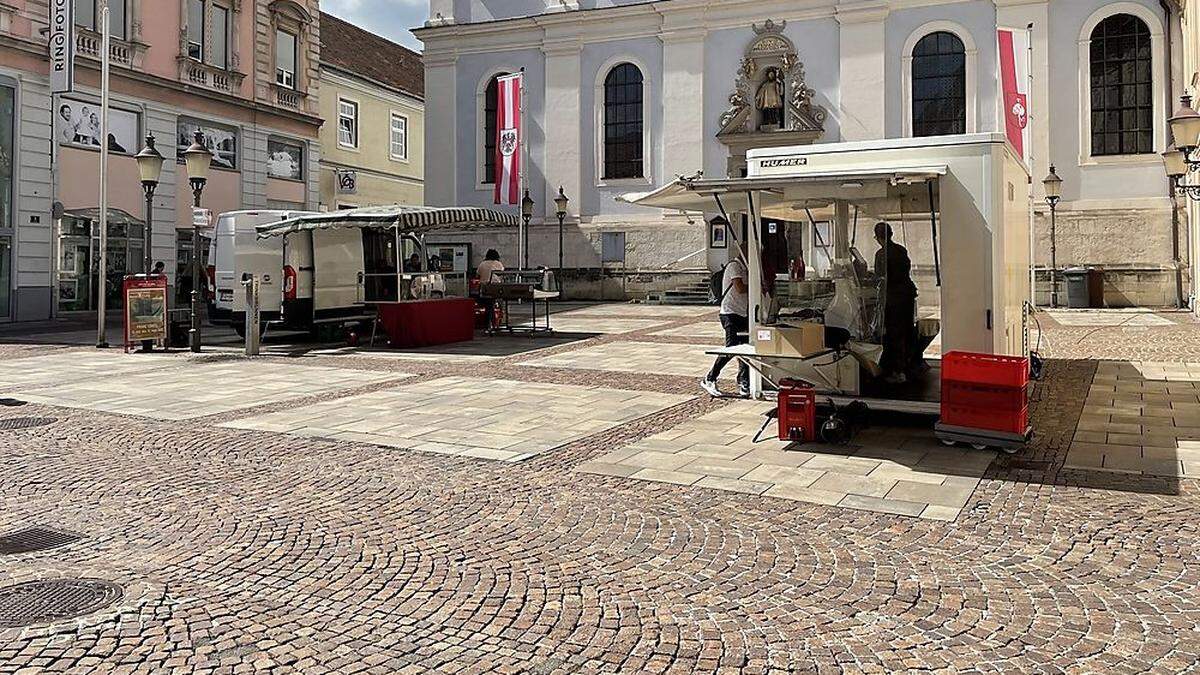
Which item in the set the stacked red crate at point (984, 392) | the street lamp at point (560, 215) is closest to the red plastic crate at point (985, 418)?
the stacked red crate at point (984, 392)

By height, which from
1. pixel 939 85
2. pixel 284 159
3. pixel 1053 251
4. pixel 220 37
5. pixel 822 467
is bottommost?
pixel 822 467

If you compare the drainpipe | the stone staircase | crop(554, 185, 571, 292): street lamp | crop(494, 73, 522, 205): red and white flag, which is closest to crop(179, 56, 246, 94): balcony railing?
crop(494, 73, 522, 205): red and white flag

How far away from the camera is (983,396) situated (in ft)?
25.3

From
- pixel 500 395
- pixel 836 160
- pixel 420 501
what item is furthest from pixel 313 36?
pixel 420 501

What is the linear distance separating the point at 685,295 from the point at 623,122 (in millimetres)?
7144

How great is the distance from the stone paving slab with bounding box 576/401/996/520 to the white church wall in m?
24.0

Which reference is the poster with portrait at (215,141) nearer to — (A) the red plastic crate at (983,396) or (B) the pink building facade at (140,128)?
(B) the pink building facade at (140,128)

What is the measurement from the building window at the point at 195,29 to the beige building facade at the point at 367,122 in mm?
9226

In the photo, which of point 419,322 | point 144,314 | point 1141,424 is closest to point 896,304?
point 1141,424

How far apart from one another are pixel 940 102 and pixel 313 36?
22.0 metres

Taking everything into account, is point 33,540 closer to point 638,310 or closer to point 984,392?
point 984,392

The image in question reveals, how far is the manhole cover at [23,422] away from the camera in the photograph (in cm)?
912

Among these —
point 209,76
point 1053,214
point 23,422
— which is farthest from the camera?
point 209,76

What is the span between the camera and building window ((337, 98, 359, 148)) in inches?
1572
